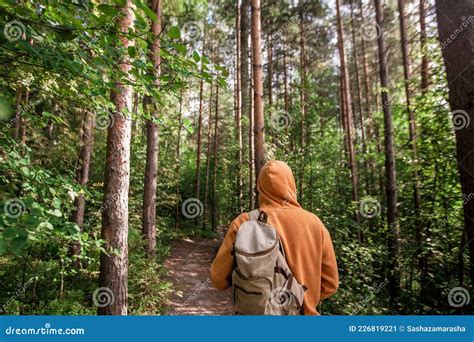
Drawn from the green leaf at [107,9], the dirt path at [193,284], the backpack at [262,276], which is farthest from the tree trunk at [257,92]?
the dirt path at [193,284]

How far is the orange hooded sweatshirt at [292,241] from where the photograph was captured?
255cm

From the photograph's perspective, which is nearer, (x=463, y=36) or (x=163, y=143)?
(x=463, y=36)

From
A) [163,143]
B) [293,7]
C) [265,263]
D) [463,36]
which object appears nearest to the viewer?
[265,263]

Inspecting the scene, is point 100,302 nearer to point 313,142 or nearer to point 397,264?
point 397,264

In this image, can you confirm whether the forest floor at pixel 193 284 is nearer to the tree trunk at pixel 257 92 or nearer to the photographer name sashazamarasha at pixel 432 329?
the tree trunk at pixel 257 92

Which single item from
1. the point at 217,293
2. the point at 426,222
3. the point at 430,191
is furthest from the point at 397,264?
the point at 217,293

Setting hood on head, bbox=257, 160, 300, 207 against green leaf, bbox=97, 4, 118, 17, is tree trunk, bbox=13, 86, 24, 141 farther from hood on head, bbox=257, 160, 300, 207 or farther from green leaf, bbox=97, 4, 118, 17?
hood on head, bbox=257, 160, 300, 207

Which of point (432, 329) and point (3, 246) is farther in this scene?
point (432, 329)

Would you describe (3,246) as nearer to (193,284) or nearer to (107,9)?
(107,9)

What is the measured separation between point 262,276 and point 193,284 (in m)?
9.35

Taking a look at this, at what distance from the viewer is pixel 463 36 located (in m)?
3.12

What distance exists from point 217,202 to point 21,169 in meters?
20.5

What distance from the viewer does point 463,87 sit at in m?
3.09

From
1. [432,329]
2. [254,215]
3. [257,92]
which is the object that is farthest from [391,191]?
[254,215]
